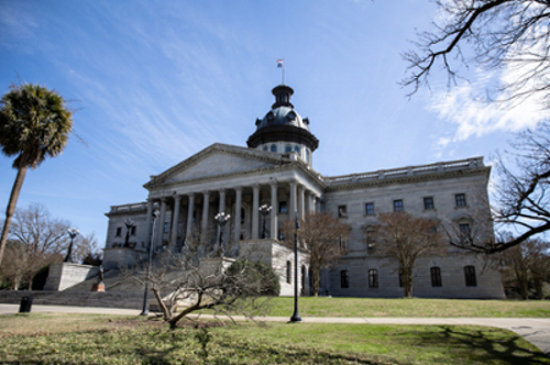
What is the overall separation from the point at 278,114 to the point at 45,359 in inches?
2126

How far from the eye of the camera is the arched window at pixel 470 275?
3941 centimetres

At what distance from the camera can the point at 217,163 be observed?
46250 mm

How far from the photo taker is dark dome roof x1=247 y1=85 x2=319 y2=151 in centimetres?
5681

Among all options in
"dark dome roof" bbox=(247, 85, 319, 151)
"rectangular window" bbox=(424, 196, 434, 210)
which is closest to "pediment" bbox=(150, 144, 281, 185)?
"dark dome roof" bbox=(247, 85, 319, 151)

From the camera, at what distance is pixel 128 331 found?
12.3 metres

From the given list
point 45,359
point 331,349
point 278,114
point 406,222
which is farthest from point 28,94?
point 278,114

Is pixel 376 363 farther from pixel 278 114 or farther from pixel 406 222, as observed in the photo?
pixel 278 114

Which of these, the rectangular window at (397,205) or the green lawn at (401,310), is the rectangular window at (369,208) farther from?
the green lawn at (401,310)

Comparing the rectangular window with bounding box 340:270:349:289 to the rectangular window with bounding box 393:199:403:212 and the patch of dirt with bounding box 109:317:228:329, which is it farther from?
the patch of dirt with bounding box 109:317:228:329

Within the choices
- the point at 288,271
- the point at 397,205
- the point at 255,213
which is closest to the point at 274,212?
the point at 255,213

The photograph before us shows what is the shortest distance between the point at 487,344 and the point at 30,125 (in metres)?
22.7

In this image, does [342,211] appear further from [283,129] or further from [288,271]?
[283,129]

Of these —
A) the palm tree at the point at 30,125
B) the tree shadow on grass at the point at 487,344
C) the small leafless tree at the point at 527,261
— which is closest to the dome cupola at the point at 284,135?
the small leafless tree at the point at 527,261

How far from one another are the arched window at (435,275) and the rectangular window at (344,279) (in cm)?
937
